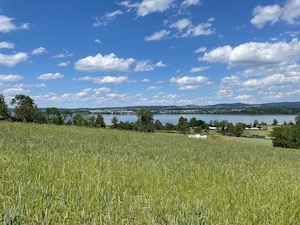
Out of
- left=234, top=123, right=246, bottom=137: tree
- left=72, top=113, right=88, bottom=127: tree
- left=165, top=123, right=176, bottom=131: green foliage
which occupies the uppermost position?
left=72, top=113, right=88, bottom=127: tree

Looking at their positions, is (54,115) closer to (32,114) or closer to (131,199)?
Answer: (32,114)

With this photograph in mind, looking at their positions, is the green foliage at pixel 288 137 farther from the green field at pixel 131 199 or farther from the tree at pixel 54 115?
the green field at pixel 131 199

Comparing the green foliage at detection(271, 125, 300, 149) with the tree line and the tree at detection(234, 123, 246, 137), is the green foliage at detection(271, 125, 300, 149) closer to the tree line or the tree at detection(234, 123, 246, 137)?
the tree at detection(234, 123, 246, 137)

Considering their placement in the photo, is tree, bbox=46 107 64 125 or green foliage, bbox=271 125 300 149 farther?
tree, bbox=46 107 64 125

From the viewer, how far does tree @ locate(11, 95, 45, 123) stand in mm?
92875

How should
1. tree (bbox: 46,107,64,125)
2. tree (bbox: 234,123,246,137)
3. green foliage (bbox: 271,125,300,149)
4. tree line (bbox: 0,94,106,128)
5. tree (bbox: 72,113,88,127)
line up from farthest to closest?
tree (bbox: 234,123,246,137), tree (bbox: 72,113,88,127), tree (bbox: 46,107,64,125), tree line (bbox: 0,94,106,128), green foliage (bbox: 271,125,300,149)

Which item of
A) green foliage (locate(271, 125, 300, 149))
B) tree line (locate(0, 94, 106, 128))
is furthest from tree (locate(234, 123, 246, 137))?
tree line (locate(0, 94, 106, 128))

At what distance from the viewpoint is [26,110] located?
9356cm

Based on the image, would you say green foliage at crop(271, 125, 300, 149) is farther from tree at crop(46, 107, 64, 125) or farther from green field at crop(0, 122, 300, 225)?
green field at crop(0, 122, 300, 225)

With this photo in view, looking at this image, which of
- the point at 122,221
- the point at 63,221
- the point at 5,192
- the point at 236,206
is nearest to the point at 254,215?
the point at 236,206

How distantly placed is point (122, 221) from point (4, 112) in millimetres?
99925

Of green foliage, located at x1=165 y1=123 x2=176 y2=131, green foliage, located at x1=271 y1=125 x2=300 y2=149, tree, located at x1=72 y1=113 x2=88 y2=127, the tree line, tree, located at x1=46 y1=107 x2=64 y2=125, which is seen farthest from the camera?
green foliage, located at x1=165 y1=123 x2=176 y2=131

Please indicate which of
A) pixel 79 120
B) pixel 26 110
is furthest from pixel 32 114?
pixel 79 120

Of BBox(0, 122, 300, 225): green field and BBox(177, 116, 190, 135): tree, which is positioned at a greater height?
BBox(0, 122, 300, 225): green field
